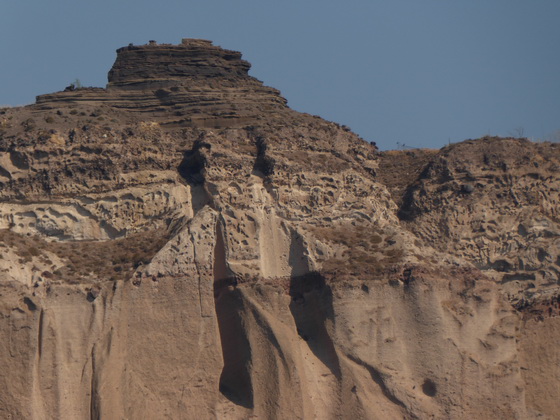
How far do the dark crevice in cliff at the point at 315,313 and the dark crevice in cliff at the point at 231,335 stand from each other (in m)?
1.50

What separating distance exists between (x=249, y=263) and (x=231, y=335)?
187cm

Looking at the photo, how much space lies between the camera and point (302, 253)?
51.8m

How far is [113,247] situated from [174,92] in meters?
5.88

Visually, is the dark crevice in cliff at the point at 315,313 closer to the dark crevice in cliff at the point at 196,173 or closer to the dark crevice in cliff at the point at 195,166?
the dark crevice in cliff at the point at 196,173

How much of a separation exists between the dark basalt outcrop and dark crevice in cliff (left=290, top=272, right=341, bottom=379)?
5.69 metres

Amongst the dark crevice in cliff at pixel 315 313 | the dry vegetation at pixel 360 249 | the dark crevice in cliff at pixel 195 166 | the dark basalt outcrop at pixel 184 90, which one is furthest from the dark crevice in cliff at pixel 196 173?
the dark crevice in cliff at pixel 315 313

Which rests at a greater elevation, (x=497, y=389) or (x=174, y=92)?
(x=174, y=92)

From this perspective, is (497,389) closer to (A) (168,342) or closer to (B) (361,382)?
(B) (361,382)

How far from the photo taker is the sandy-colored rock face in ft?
161

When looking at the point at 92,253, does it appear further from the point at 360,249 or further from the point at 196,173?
the point at 360,249

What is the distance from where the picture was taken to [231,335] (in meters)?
50.7

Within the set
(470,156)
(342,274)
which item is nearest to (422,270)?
(342,274)

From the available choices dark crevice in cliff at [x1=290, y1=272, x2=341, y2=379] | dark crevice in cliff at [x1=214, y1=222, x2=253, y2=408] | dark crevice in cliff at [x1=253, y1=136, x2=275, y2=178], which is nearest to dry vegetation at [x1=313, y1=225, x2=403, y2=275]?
dark crevice in cliff at [x1=290, y1=272, x2=341, y2=379]

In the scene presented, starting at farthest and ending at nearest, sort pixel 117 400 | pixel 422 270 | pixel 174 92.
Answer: pixel 174 92
pixel 422 270
pixel 117 400
